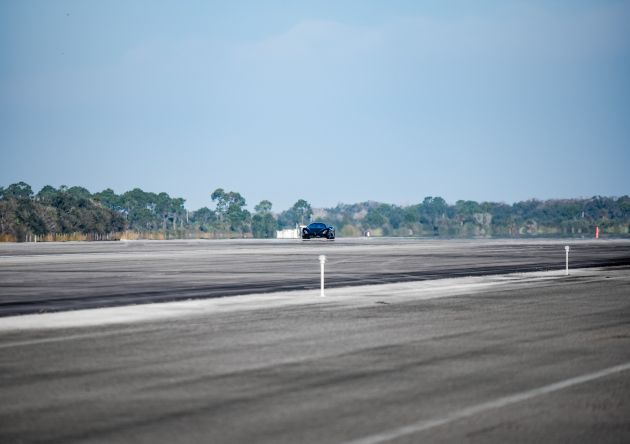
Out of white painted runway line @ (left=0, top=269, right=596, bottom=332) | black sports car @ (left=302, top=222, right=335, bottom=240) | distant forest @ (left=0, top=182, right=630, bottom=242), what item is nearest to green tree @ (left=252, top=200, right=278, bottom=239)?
distant forest @ (left=0, top=182, right=630, bottom=242)

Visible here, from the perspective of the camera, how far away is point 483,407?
9.14m

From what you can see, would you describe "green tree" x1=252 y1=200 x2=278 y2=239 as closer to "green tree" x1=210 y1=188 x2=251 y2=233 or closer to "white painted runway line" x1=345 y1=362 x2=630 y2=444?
"green tree" x1=210 y1=188 x2=251 y2=233

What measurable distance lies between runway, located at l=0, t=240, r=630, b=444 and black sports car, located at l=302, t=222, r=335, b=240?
208 ft

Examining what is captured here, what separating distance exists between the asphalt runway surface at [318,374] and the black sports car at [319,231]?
65303 millimetres

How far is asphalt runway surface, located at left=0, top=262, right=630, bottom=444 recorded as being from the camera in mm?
8297

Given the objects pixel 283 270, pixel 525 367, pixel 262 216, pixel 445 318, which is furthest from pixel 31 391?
pixel 262 216

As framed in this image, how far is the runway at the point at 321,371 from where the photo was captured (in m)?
8.33

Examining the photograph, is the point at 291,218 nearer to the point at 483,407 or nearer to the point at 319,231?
the point at 319,231

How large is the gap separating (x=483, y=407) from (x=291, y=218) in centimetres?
15860

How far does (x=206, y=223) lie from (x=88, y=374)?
145 meters

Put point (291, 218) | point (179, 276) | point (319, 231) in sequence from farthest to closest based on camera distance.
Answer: point (291, 218) < point (319, 231) < point (179, 276)

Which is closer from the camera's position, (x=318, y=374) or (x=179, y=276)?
(x=318, y=374)

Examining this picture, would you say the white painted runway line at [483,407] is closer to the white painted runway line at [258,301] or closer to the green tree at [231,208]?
the white painted runway line at [258,301]

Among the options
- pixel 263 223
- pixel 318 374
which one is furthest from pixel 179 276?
pixel 263 223
